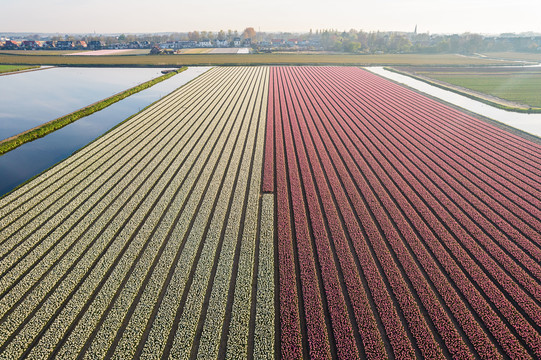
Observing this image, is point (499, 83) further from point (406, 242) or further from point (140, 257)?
point (140, 257)

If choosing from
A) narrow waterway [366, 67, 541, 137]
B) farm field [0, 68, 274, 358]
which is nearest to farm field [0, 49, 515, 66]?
narrow waterway [366, 67, 541, 137]

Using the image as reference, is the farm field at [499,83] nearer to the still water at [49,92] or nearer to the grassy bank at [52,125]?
the grassy bank at [52,125]

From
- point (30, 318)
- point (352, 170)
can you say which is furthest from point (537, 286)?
point (30, 318)

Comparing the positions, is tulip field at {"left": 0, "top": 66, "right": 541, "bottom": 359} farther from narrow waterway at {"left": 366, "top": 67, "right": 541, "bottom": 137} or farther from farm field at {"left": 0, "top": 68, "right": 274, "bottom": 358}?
narrow waterway at {"left": 366, "top": 67, "right": 541, "bottom": 137}

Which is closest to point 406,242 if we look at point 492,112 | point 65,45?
point 492,112

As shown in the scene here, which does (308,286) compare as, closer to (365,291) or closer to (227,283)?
(365,291)

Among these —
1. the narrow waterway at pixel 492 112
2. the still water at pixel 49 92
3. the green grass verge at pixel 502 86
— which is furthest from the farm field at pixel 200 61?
the narrow waterway at pixel 492 112
